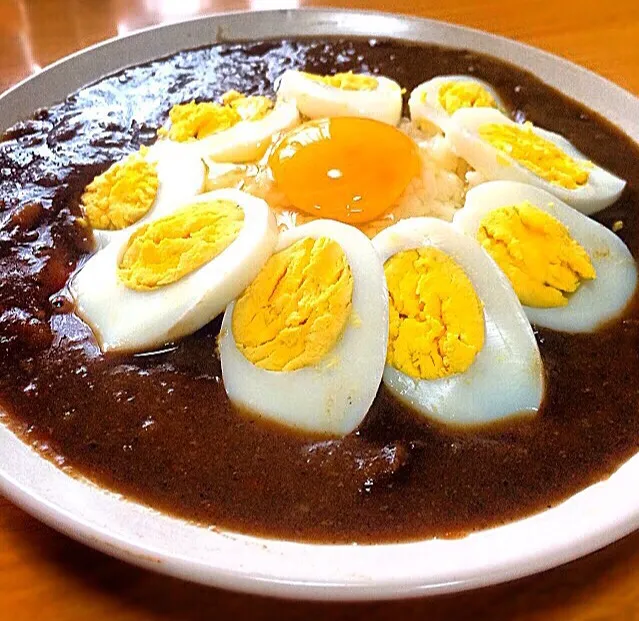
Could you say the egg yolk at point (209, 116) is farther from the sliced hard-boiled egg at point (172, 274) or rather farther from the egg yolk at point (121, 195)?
the sliced hard-boiled egg at point (172, 274)

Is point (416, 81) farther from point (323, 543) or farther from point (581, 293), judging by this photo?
point (323, 543)

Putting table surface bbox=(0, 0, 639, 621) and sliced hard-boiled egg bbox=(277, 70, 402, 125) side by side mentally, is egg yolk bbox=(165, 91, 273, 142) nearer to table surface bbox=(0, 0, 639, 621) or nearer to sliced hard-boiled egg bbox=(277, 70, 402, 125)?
sliced hard-boiled egg bbox=(277, 70, 402, 125)

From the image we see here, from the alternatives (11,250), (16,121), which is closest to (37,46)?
(16,121)

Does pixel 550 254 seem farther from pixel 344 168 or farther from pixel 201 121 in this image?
pixel 201 121

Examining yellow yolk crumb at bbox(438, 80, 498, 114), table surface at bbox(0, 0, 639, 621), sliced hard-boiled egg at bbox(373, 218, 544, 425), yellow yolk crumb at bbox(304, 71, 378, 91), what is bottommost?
table surface at bbox(0, 0, 639, 621)

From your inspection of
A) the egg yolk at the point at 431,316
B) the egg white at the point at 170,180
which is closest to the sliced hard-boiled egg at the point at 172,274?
the egg white at the point at 170,180

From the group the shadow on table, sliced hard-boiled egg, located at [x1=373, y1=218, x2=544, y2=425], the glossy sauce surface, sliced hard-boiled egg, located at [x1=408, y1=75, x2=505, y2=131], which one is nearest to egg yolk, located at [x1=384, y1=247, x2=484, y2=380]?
sliced hard-boiled egg, located at [x1=373, y1=218, x2=544, y2=425]
